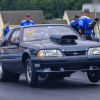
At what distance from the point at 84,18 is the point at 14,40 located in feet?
11.7

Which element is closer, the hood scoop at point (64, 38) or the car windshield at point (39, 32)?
the hood scoop at point (64, 38)

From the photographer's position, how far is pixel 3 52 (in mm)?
9484

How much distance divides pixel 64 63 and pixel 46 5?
121m

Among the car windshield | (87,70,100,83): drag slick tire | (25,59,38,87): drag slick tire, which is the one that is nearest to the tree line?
the car windshield

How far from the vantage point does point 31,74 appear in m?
7.69

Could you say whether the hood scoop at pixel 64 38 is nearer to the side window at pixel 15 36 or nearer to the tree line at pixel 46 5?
the side window at pixel 15 36

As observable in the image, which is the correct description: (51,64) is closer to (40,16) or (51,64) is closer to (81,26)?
(81,26)

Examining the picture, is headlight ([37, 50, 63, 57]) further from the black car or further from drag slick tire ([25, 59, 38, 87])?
drag slick tire ([25, 59, 38, 87])

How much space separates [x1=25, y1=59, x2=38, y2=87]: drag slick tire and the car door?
0.59 m

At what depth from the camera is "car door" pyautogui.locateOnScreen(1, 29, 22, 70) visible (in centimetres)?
870

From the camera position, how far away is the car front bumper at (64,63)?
7.36 meters

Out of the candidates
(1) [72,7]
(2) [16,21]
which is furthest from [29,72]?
(1) [72,7]

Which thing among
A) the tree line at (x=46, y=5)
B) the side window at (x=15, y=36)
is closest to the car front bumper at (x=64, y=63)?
the side window at (x=15, y=36)

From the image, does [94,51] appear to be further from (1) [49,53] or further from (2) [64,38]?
(1) [49,53]
